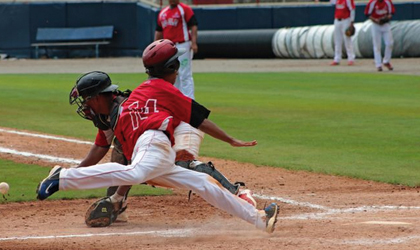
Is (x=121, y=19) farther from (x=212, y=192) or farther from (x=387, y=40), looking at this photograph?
(x=212, y=192)

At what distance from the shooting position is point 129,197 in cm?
777

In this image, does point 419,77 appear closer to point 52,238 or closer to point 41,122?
point 41,122

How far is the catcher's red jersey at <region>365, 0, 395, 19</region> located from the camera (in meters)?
21.4

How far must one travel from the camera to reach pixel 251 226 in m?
6.47

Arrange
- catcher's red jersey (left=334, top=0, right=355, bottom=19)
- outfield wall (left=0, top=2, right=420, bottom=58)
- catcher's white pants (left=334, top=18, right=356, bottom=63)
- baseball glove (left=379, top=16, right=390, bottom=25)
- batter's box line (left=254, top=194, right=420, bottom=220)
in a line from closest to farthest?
batter's box line (left=254, top=194, right=420, bottom=220) → baseball glove (left=379, top=16, right=390, bottom=25) → catcher's red jersey (left=334, top=0, right=355, bottom=19) → catcher's white pants (left=334, top=18, right=356, bottom=63) → outfield wall (left=0, top=2, right=420, bottom=58)

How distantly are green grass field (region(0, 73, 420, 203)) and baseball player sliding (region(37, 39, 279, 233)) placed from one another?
2.79m

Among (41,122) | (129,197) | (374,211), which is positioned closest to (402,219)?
(374,211)

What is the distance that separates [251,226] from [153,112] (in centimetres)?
126

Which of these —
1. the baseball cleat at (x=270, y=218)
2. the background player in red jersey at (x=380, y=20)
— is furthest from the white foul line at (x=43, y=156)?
the background player in red jersey at (x=380, y=20)

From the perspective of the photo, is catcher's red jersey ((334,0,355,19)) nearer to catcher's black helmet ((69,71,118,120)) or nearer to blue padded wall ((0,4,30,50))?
blue padded wall ((0,4,30,50))

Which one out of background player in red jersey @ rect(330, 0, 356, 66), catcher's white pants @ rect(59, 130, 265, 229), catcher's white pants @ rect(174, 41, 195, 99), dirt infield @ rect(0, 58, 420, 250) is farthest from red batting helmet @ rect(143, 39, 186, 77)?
background player in red jersey @ rect(330, 0, 356, 66)

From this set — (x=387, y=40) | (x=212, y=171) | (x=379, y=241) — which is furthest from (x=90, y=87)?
(x=387, y=40)

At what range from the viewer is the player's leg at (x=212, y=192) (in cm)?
568

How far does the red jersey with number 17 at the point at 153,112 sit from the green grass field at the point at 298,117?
280 cm
